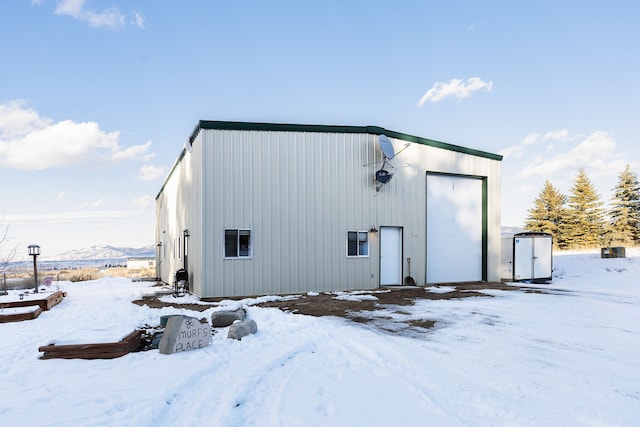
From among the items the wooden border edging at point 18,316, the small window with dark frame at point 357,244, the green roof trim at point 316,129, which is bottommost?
the wooden border edging at point 18,316

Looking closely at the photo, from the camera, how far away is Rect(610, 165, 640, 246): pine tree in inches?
1382

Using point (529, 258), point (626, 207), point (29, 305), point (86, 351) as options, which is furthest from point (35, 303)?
point (626, 207)

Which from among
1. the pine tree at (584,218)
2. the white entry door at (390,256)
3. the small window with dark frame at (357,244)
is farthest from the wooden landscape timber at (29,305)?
the pine tree at (584,218)

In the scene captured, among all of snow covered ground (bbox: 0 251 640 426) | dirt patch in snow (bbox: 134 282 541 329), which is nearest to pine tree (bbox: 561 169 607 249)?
dirt patch in snow (bbox: 134 282 541 329)

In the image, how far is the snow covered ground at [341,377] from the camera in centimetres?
328

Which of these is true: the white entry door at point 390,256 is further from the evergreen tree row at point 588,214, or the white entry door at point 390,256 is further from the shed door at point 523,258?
the evergreen tree row at point 588,214

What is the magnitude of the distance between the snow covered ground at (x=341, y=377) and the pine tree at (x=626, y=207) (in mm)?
35464

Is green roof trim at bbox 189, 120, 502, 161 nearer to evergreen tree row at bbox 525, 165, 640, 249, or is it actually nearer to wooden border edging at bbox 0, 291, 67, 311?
wooden border edging at bbox 0, 291, 67, 311

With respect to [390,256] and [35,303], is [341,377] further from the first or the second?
[390,256]

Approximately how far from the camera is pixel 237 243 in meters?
11.5

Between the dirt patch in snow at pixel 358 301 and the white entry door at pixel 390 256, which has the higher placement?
the white entry door at pixel 390 256

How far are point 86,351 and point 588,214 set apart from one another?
4325 centimetres

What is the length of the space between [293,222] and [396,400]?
29.2 feet

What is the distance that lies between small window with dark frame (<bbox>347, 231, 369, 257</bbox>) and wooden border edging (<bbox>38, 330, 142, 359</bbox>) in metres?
8.70
